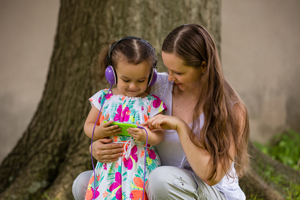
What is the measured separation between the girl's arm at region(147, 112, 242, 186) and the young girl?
0.43 ft

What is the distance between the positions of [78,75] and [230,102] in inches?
60.4

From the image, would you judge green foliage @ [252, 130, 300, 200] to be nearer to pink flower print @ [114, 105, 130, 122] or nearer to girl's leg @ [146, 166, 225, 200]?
girl's leg @ [146, 166, 225, 200]

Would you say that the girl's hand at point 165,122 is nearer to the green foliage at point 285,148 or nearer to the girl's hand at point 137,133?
the girl's hand at point 137,133

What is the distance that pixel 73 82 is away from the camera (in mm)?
2861

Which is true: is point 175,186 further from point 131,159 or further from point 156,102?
point 156,102

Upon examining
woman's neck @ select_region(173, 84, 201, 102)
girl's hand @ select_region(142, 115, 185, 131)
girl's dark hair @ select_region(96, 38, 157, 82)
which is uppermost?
girl's dark hair @ select_region(96, 38, 157, 82)

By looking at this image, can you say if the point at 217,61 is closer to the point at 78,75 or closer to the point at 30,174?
the point at 78,75

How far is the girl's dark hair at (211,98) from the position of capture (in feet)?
5.63

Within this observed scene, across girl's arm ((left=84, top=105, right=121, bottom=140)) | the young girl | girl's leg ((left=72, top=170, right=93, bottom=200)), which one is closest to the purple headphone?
the young girl

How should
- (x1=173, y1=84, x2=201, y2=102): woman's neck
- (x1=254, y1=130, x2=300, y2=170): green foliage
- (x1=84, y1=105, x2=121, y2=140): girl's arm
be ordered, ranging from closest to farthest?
(x1=84, y1=105, x2=121, y2=140): girl's arm
(x1=173, y1=84, x2=201, y2=102): woman's neck
(x1=254, y1=130, x2=300, y2=170): green foliage

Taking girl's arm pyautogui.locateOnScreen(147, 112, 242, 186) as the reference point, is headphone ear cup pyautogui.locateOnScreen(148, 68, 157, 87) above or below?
above

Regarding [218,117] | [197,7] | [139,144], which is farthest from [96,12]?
[218,117]

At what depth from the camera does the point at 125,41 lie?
1943 millimetres

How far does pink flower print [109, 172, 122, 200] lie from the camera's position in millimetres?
1806
